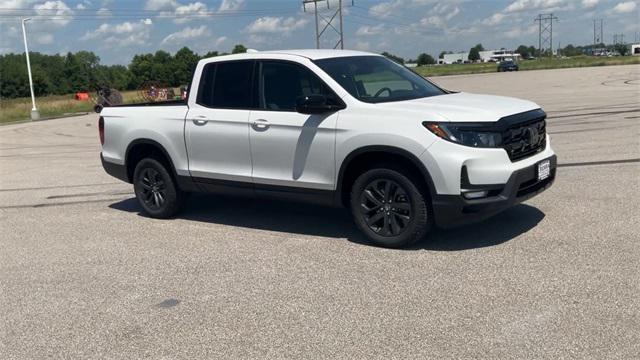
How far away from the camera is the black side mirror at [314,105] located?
19.0ft

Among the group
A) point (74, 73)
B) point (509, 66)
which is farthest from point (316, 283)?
point (74, 73)

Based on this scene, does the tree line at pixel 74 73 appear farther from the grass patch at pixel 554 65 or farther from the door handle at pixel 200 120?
the door handle at pixel 200 120

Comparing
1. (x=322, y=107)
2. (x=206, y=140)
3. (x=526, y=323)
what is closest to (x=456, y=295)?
(x=526, y=323)

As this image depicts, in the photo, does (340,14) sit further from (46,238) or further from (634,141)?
(46,238)

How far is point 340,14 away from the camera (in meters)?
66.4

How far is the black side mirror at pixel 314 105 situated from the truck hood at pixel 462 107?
1.62ft

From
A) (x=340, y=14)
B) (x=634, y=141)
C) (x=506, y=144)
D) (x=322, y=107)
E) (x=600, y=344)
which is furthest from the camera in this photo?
(x=340, y=14)

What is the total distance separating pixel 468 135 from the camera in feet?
17.3

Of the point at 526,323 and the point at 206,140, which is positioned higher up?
the point at 206,140

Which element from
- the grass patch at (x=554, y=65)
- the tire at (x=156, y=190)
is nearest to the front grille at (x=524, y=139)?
the tire at (x=156, y=190)

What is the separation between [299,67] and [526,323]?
3477 mm

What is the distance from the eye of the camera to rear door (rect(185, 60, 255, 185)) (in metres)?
6.57

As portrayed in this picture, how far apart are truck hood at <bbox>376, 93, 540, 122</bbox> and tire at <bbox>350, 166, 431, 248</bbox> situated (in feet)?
1.94

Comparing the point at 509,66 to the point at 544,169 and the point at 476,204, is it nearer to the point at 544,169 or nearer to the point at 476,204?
the point at 544,169
